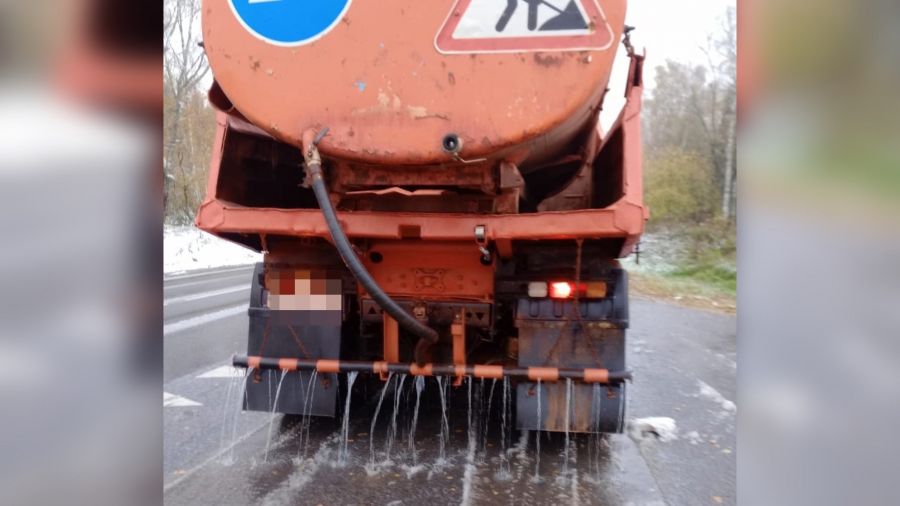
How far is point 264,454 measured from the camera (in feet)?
A: 10.8

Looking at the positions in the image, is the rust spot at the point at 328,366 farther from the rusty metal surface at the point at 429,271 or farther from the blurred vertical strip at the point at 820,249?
the blurred vertical strip at the point at 820,249

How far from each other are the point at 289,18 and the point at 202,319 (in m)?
6.68

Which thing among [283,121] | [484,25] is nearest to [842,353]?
[484,25]

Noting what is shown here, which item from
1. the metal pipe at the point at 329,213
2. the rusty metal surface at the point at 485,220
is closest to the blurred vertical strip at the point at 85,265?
the metal pipe at the point at 329,213

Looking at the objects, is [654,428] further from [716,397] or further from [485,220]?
[485,220]

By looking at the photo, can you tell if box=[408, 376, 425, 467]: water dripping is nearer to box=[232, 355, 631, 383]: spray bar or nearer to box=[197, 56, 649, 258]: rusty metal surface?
box=[232, 355, 631, 383]: spray bar

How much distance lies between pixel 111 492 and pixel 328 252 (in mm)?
2554

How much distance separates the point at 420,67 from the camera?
2.32m

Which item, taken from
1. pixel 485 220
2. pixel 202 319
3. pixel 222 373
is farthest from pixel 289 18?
pixel 202 319

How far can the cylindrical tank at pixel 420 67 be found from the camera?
7.36 feet

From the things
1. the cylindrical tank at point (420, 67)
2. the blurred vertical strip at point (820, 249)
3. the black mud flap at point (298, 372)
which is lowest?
the black mud flap at point (298, 372)

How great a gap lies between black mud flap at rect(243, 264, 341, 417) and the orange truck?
13 mm

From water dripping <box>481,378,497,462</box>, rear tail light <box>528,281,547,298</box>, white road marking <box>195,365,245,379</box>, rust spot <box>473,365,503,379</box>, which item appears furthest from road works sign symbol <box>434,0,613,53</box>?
white road marking <box>195,365,245,379</box>

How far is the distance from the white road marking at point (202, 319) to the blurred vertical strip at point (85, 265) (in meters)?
6.63
